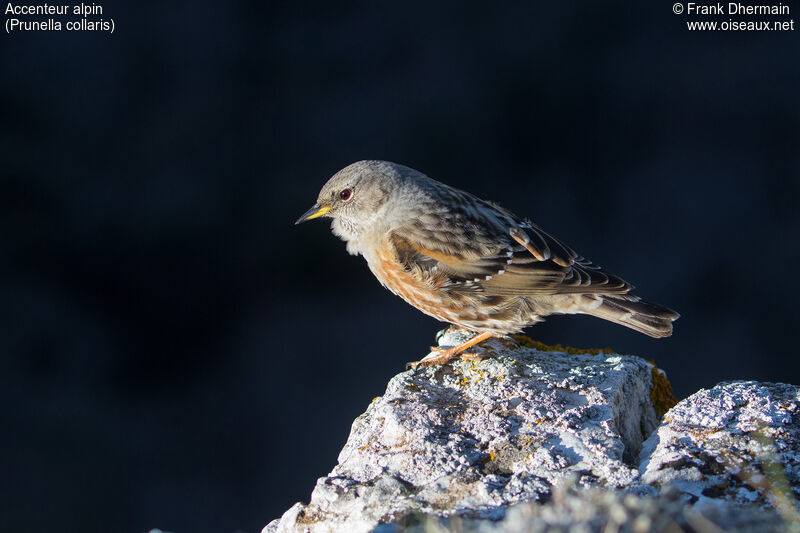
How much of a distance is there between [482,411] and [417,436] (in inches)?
16.3

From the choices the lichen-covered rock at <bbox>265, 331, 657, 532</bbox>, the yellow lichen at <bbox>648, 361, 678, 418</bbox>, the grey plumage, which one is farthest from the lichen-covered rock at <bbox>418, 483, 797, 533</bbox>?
the grey plumage

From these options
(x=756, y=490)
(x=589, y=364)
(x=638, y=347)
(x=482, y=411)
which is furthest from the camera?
(x=638, y=347)

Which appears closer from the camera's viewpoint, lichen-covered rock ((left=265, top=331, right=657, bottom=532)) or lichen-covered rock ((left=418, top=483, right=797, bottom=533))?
lichen-covered rock ((left=418, top=483, right=797, bottom=533))

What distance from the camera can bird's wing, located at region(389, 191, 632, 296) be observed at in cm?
480

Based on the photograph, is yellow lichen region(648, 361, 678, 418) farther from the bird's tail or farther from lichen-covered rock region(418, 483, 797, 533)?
lichen-covered rock region(418, 483, 797, 533)

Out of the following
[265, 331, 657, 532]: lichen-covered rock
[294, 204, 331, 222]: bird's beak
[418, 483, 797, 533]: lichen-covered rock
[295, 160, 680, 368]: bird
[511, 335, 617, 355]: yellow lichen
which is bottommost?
[418, 483, 797, 533]: lichen-covered rock

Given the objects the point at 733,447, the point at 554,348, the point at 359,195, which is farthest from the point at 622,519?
the point at 359,195

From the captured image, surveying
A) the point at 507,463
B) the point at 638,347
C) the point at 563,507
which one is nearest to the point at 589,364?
the point at 507,463

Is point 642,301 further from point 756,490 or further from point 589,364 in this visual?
point 756,490

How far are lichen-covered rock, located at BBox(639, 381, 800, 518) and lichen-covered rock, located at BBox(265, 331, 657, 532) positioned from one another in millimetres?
196

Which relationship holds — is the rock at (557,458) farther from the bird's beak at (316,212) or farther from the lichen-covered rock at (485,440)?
the bird's beak at (316,212)

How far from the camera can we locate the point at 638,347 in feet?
24.6

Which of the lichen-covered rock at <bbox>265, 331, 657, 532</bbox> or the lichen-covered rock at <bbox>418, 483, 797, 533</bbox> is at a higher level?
the lichen-covered rock at <bbox>265, 331, 657, 532</bbox>

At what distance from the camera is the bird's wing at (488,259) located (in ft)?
15.7
